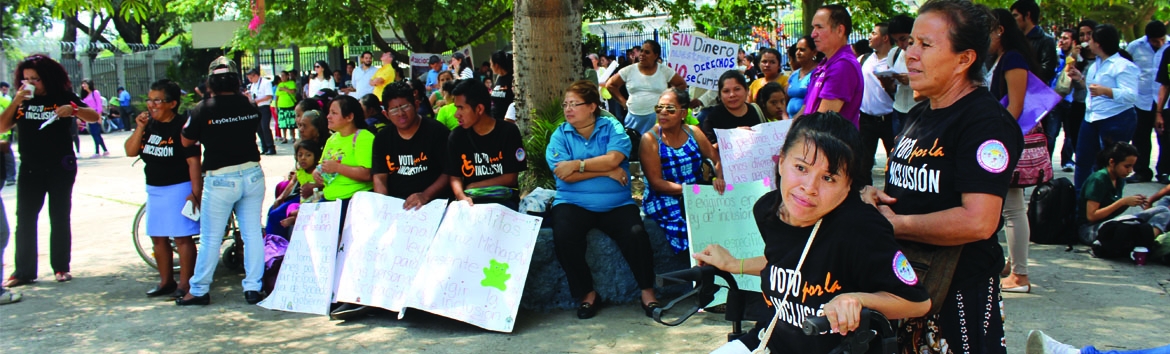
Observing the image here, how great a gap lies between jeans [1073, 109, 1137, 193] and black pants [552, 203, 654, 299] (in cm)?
517

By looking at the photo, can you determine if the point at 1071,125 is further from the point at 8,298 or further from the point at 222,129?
the point at 8,298

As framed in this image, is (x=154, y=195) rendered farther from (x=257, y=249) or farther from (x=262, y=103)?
(x=262, y=103)

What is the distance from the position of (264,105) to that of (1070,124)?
13.7m

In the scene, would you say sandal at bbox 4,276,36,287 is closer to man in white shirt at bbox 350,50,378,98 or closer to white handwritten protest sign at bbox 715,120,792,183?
white handwritten protest sign at bbox 715,120,792,183

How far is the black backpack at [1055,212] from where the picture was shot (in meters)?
7.41

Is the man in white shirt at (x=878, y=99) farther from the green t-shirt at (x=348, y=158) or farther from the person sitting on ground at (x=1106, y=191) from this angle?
the green t-shirt at (x=348, y=158)

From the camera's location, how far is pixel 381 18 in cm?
2150

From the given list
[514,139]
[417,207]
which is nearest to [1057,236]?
[514,139]

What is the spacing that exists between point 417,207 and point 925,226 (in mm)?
4047

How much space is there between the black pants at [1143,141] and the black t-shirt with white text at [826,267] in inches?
353

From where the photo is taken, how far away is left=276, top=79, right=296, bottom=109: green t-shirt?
61.4 ft

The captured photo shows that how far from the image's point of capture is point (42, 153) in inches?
289

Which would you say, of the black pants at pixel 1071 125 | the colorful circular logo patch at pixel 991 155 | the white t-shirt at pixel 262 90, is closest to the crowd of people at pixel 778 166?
the colorful circular logo patch at pixel 991 155

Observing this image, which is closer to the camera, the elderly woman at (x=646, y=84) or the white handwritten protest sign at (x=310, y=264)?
the white handwritten protest sign at (x=310, y=264)
